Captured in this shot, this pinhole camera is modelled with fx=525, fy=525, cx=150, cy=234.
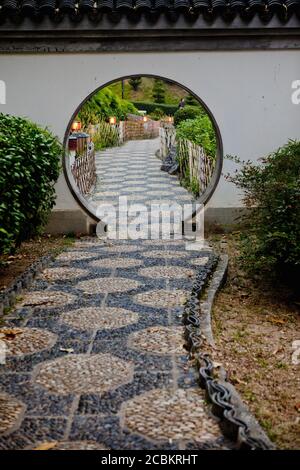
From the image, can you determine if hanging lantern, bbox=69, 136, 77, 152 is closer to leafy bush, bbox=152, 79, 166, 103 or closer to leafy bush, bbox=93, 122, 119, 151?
leafy bush, bbox=93, 122, 119, 151

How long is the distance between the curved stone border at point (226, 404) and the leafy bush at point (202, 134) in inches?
302

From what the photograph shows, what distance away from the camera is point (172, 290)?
223 inches

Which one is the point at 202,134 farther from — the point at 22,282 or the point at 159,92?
the point at 159,92

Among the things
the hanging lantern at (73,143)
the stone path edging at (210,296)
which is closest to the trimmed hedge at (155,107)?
the hanging lantern at (73,143)

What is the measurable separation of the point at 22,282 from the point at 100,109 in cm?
2201

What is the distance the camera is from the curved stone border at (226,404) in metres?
2.69

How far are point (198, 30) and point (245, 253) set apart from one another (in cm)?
405

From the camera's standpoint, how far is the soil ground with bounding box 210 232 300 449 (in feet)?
11.2

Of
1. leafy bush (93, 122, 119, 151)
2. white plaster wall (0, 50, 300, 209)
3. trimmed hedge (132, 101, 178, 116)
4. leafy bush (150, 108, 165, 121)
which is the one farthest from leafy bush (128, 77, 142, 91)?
white plaster wall (0, 50, 300, 209)

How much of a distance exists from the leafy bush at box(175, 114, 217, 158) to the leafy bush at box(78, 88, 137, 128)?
607cm

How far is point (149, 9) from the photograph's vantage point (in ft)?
25.6
